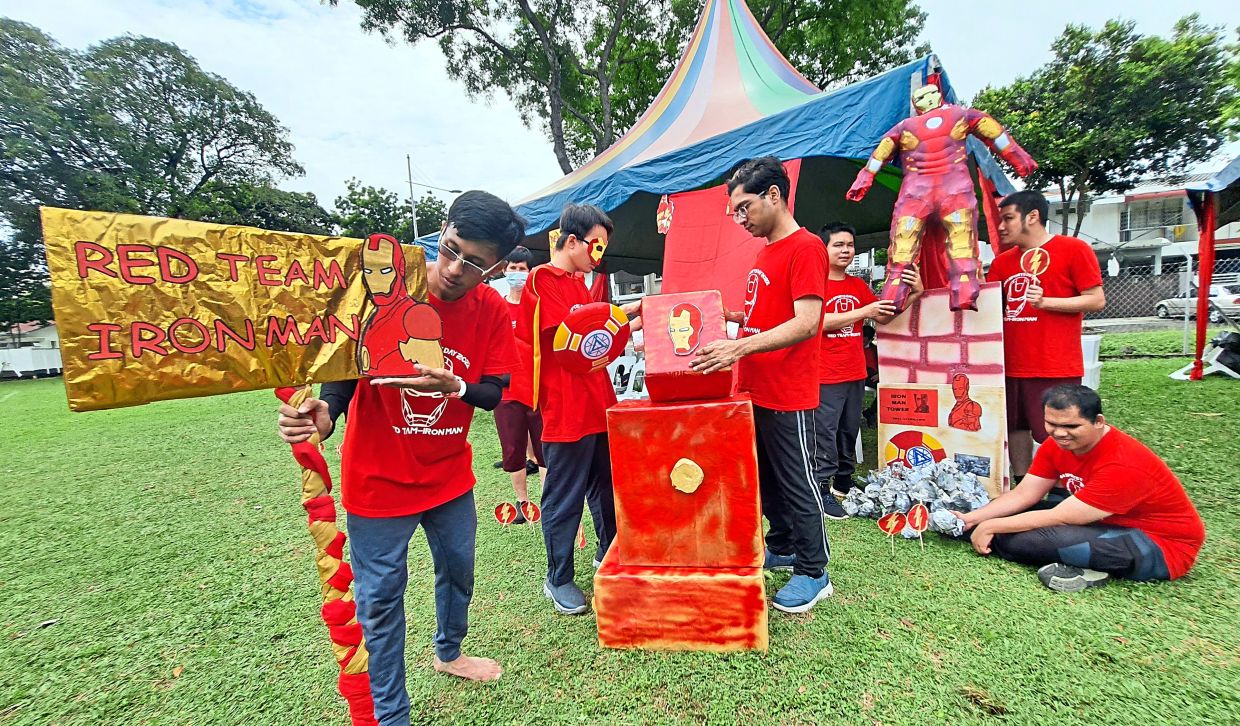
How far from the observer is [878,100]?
3.10 metres

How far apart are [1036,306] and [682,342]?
7.59 ft

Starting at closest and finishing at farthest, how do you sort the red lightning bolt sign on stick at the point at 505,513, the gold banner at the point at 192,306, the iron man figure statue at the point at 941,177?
the gold banner at the point at 192,306 < the red lightning bolt sign on stick at the point at 505,513 < the iron man figure statue at the point at 941,177

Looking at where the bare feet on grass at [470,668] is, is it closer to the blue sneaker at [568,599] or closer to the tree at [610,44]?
the blue sneaker at [568,599]

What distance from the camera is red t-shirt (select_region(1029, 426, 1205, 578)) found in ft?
6.51

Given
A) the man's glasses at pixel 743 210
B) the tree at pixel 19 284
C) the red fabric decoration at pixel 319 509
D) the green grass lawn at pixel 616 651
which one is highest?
the tree at pixel 19 284

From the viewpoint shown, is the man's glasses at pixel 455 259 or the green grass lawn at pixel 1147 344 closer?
the man's glasses at pixel 455 259

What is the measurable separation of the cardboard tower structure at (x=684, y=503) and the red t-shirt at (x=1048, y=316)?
216cm

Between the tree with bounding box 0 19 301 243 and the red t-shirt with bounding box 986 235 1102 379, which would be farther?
the tree with bounding box 0 19 301 243

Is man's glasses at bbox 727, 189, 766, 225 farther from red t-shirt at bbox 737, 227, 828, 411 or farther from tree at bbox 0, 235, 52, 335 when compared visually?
tree at bbox 0, 235, 52, 335

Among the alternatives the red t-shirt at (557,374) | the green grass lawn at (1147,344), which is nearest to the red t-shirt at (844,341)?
the red t-shirt at (557,374)

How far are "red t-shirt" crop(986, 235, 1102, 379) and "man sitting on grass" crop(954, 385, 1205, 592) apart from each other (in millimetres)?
831

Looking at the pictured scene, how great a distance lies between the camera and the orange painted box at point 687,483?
1821mm

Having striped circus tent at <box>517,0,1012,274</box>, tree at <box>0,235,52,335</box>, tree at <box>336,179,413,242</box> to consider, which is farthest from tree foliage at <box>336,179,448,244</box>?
striped circus tent at <box>517,0,1012,274</box>

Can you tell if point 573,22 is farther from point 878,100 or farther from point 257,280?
point 257,280
